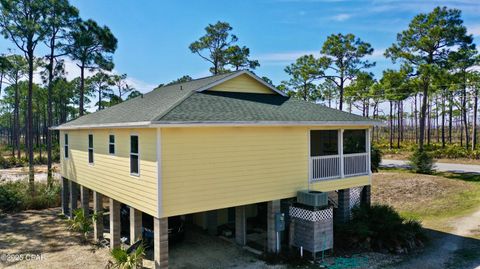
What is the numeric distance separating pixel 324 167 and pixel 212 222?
17.5 feet

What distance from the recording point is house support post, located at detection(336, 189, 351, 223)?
529 inches

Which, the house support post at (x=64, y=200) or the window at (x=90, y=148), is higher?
the window at (x=90, y=148)

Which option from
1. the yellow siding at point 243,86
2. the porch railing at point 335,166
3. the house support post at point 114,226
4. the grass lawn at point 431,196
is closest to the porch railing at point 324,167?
the porch railing at point 335,166

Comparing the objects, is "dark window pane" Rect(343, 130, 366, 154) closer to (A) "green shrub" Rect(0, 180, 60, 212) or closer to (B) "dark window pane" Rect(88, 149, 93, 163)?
(B) "dark window pane" Rect(88, 149, 93, 163)

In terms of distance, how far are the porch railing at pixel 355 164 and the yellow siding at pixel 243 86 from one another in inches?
178

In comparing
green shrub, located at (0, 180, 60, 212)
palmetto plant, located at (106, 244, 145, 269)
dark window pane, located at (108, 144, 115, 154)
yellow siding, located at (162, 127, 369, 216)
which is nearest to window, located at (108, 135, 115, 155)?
dark window pane, located at (108, 144, 115, 154)

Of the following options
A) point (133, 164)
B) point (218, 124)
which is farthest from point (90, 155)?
point (218, 124)

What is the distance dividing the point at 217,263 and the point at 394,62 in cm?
2590

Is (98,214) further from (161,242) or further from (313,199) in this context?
(313,199)

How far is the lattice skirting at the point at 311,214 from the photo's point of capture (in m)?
11.0

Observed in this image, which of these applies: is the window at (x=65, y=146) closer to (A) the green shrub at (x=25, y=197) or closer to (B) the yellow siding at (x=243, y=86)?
(A) the green shrub at (x=25, y=197)

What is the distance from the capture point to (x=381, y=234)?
12336 mm

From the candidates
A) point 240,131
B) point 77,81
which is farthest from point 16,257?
point 77,81

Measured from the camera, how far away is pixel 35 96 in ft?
168
